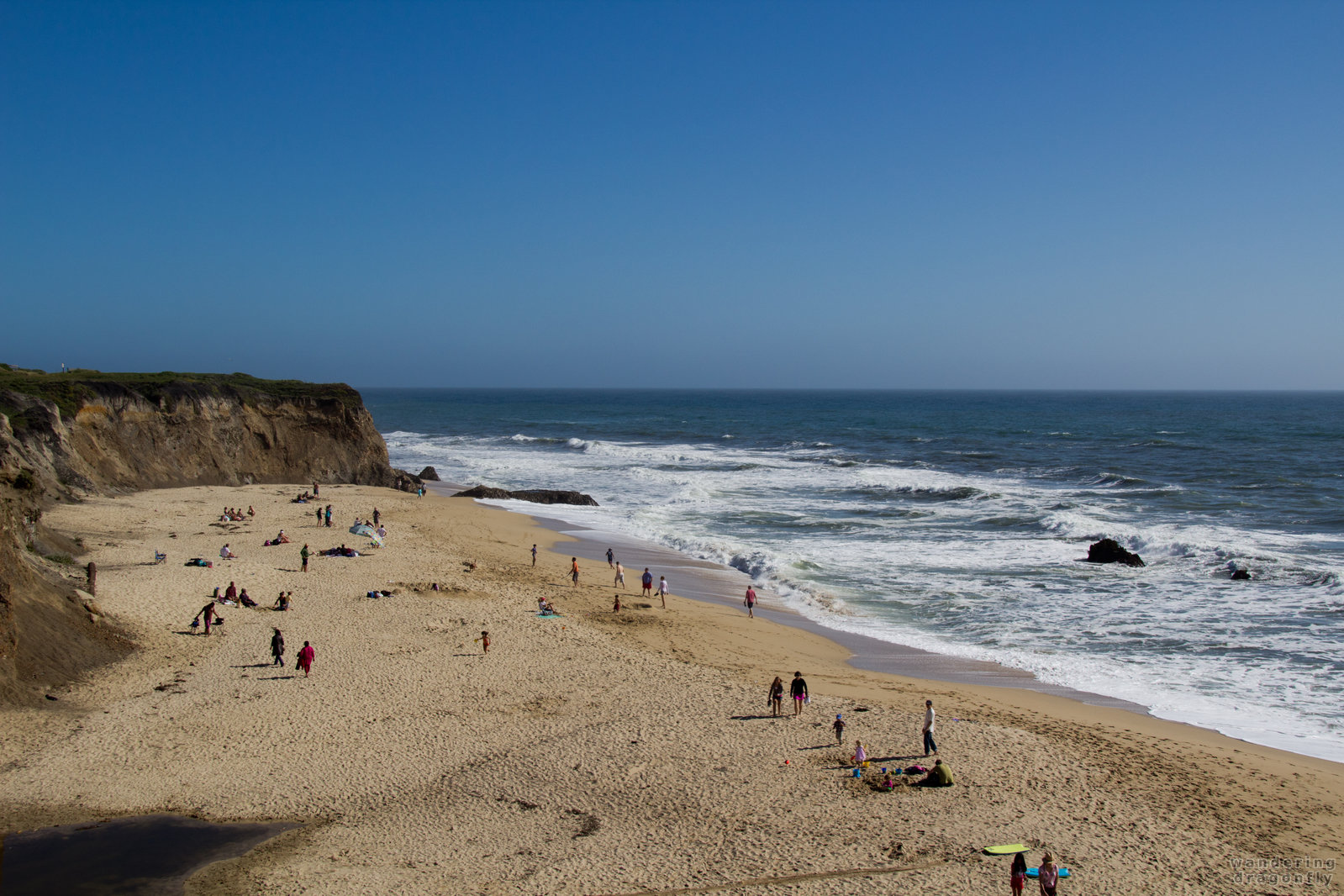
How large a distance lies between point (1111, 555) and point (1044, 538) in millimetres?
4739

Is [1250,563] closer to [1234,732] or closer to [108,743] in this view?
[1234,732]

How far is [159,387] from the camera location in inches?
1539

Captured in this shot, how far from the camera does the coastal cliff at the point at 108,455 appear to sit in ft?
51.1

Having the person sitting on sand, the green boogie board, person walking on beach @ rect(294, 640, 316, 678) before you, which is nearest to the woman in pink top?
person walking on beach @ rect(294, 640, 316, 678)

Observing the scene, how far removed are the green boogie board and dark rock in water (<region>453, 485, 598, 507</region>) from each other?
3351 centimetres

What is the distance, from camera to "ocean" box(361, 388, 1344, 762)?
18812 mm

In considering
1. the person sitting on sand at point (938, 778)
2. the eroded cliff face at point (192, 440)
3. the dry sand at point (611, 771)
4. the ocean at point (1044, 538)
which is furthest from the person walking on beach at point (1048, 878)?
the eroded cliff face at point (192, 440)

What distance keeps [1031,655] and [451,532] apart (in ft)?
74.2

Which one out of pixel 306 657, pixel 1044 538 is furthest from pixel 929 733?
pixel 1044 538

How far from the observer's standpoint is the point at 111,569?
22.7 metres

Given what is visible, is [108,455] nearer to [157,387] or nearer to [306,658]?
[157,387]

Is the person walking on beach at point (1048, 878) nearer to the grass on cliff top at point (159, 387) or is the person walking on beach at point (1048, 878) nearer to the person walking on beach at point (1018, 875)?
the person walking on beach at point (1018, 875)

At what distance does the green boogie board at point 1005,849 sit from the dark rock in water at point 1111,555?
20.3 metres

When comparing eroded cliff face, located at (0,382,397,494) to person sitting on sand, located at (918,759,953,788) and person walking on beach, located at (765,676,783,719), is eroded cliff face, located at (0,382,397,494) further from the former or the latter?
person sitting on sand, located at (918,759,953,788)
